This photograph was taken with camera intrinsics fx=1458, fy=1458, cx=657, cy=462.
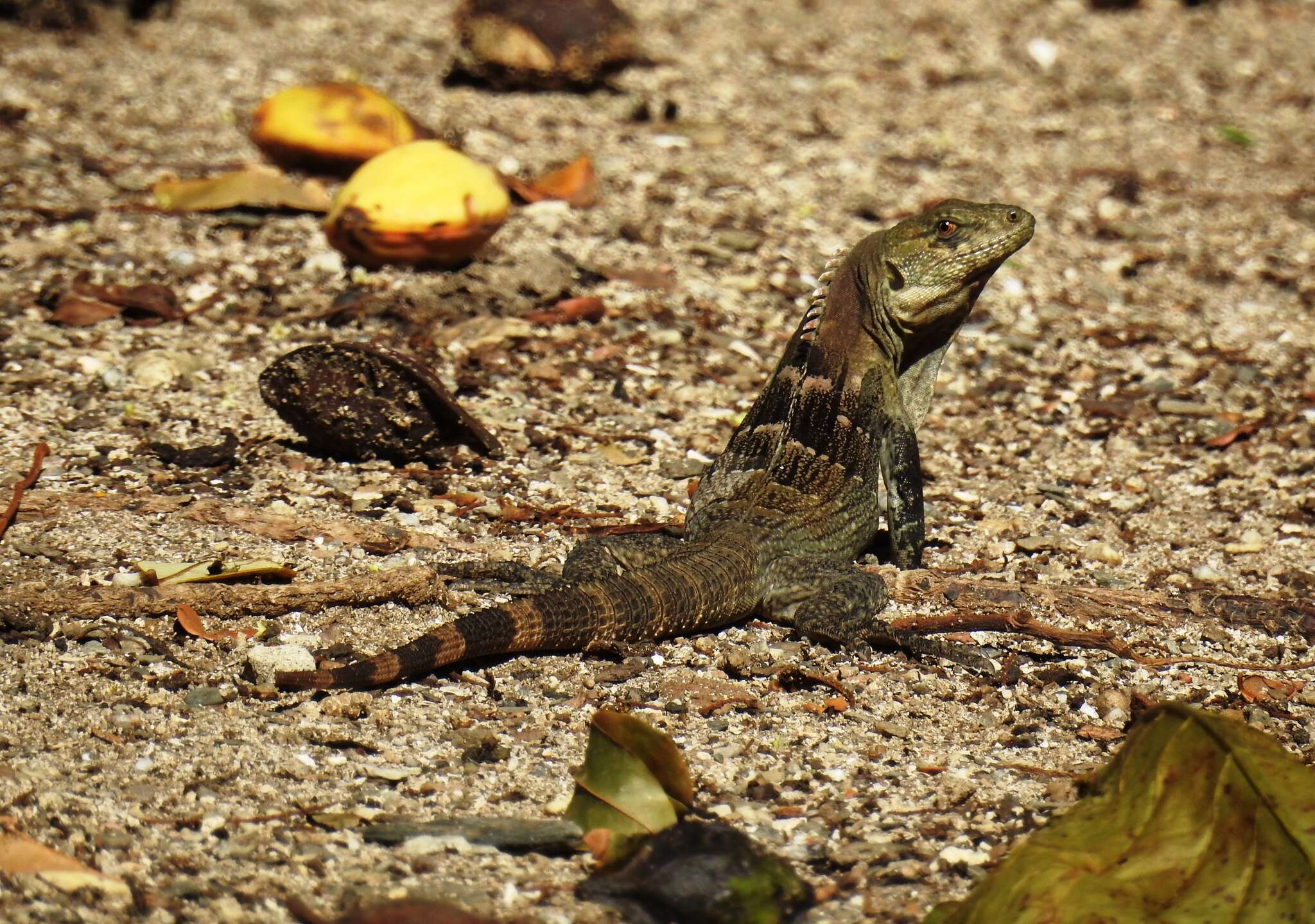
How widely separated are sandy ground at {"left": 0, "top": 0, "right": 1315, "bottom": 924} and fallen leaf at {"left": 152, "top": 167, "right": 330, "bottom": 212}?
3.8 inches

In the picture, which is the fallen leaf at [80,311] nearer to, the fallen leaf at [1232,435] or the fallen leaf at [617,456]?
the fallen leaf at [617,456]

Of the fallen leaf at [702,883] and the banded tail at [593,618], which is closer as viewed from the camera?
the fallen leaf at [702,883]

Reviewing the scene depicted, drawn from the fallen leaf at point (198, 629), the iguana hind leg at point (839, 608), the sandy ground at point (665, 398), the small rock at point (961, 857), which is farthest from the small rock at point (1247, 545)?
the fallen leaf at point (198, 629)

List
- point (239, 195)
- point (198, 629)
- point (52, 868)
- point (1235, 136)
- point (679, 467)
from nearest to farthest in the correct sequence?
point (52, 868) → point (198, 629) → point (679, 467) → point (239, 195) → point (1235, 136)

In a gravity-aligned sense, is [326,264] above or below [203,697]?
above

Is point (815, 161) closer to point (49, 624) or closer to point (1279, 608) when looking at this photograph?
point (1279, 608)

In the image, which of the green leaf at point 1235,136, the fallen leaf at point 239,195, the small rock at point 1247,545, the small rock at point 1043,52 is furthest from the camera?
the small rock at point 1043,52

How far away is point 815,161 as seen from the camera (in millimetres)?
7496

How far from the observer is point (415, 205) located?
18.7 feet

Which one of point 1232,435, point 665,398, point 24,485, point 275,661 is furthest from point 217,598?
point 1232,435

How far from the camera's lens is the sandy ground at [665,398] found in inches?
122

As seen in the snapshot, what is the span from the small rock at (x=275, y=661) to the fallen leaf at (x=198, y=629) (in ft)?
0.39

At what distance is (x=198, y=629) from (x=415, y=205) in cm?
249

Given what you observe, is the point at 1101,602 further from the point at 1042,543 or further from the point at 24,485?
the point at 24,485
